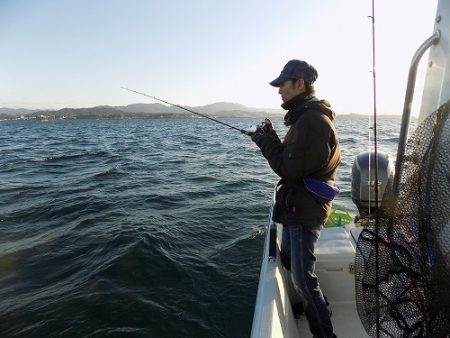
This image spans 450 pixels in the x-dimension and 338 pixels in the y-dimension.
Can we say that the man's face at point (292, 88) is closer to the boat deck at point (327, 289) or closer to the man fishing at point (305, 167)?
the man fishing at point (305, 167)

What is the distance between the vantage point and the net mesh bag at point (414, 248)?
67.4 inches

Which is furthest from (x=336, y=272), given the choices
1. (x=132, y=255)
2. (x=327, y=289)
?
(x=132, y=255)

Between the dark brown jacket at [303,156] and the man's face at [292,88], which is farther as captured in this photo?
the man's face at [292,88]

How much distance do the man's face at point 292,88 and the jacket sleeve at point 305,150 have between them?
14.8 inches

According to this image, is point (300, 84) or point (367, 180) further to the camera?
point (367, 180)

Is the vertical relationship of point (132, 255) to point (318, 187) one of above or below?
below

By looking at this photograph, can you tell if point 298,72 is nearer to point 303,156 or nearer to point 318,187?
point 303,156

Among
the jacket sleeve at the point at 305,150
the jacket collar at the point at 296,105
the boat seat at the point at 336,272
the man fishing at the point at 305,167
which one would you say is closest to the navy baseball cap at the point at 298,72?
the man fishing at the point at 305,167

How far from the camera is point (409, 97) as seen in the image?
75.2 inches

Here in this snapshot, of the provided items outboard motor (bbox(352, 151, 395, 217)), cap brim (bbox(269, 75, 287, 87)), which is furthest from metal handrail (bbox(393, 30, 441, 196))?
outboard motor (bbox(352, 151, 395, 217))

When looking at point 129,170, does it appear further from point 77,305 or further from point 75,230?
point 77,305

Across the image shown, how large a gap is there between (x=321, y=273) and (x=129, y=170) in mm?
12841

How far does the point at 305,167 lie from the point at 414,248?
106 centimetres

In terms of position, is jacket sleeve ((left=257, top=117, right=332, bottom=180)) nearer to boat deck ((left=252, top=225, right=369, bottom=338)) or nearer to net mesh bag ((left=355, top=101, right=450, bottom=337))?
net mesh bag ((left=355, top=101, right=450, bottom=337))
